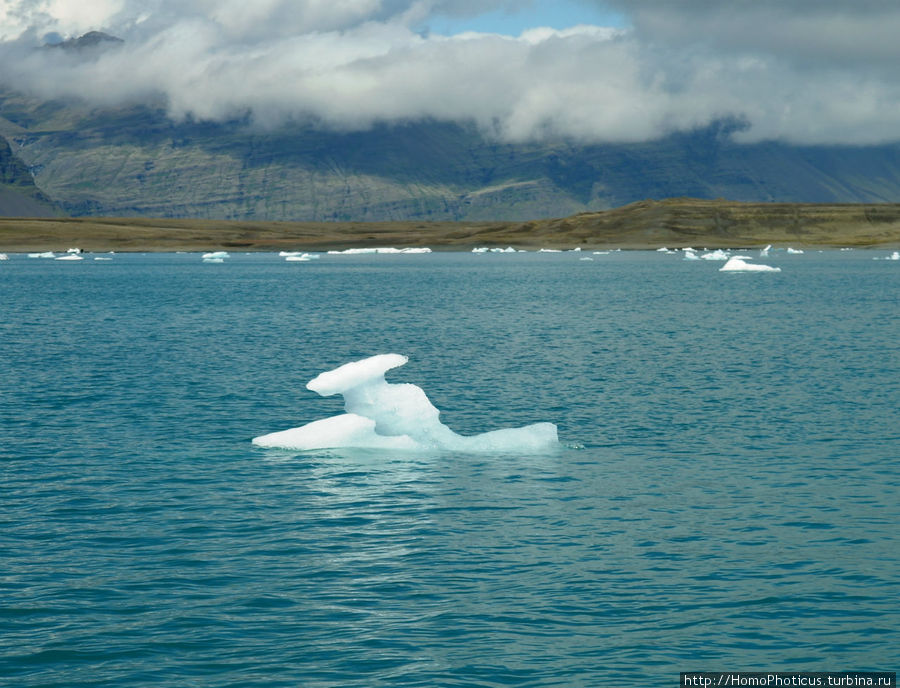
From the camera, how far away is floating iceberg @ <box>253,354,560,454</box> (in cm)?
2617

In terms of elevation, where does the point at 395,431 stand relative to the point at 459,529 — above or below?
above

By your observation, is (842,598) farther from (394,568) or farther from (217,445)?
(217,445)

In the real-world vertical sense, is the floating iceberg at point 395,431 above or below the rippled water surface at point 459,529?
above

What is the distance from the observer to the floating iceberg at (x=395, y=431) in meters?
26.2

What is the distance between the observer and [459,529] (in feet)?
64.8

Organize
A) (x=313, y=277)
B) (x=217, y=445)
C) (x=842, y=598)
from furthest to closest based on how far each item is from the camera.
Answer: (x=313, y=277)
(x=217, y=445)
(x=842, y=598)

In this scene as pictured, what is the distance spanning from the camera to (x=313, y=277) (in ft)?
470

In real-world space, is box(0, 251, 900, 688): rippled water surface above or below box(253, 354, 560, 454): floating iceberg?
below

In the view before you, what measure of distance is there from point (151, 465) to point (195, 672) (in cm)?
1248

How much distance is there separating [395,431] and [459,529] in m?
7.24

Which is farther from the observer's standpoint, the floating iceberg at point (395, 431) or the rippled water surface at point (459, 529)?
the floating iceberg at point (395, 431)

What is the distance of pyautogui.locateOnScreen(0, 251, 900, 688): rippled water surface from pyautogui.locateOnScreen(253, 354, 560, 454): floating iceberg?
442mm

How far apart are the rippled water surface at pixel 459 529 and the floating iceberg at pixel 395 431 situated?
1.45ft

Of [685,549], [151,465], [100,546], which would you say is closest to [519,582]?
[685,549]
